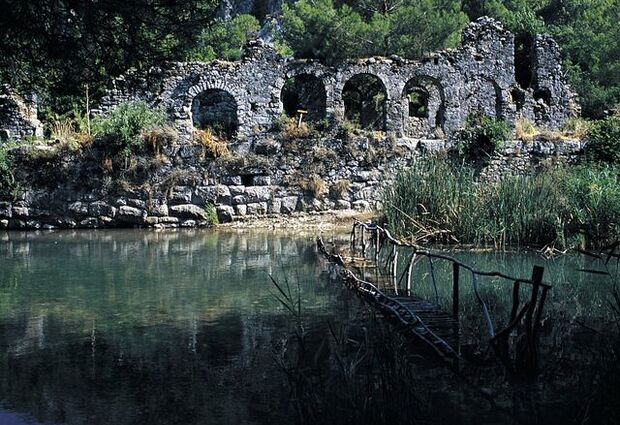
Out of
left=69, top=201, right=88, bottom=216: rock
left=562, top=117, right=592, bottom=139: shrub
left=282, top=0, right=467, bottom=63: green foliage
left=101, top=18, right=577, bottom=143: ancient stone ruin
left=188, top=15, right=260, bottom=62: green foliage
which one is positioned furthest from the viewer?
left=188, top=15, right=260, bottom=62: green foliage

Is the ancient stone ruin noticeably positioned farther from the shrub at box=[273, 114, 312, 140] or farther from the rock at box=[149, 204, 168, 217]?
the rock at box=[149, 204, 168, 217]

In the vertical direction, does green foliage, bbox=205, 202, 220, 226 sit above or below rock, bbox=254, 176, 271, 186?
below

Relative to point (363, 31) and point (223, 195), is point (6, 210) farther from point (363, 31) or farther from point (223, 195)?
point (363, 31)

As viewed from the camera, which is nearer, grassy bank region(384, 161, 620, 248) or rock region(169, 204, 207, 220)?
grassy bank region(384, 161, 620, 248)

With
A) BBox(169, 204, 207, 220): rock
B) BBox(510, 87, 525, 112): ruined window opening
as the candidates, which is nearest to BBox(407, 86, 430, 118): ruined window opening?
BBox(510, 87, 525, 112): ruined window opening

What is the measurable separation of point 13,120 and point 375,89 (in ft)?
37.1

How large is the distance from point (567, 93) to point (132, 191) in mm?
14889

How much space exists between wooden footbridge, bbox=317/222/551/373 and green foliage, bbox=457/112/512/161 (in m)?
7.80

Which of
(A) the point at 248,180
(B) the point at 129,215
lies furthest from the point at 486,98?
(B) the point at 129,215

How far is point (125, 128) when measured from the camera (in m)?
17.3

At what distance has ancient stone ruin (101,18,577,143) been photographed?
64.8ft

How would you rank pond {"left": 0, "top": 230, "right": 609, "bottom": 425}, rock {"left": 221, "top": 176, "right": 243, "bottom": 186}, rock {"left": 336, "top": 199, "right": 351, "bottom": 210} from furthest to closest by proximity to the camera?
rock {"left": 336, "top": 199, "right": 351, "bottom": 210}
rock {"left": 221, "top": 176, "right": 243, "bottom": 186}
pond {"left": 0, "top": 230, "right": 609, "bottom": 425}

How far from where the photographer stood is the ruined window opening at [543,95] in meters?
25.2

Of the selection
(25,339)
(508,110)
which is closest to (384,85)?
(508,110)
